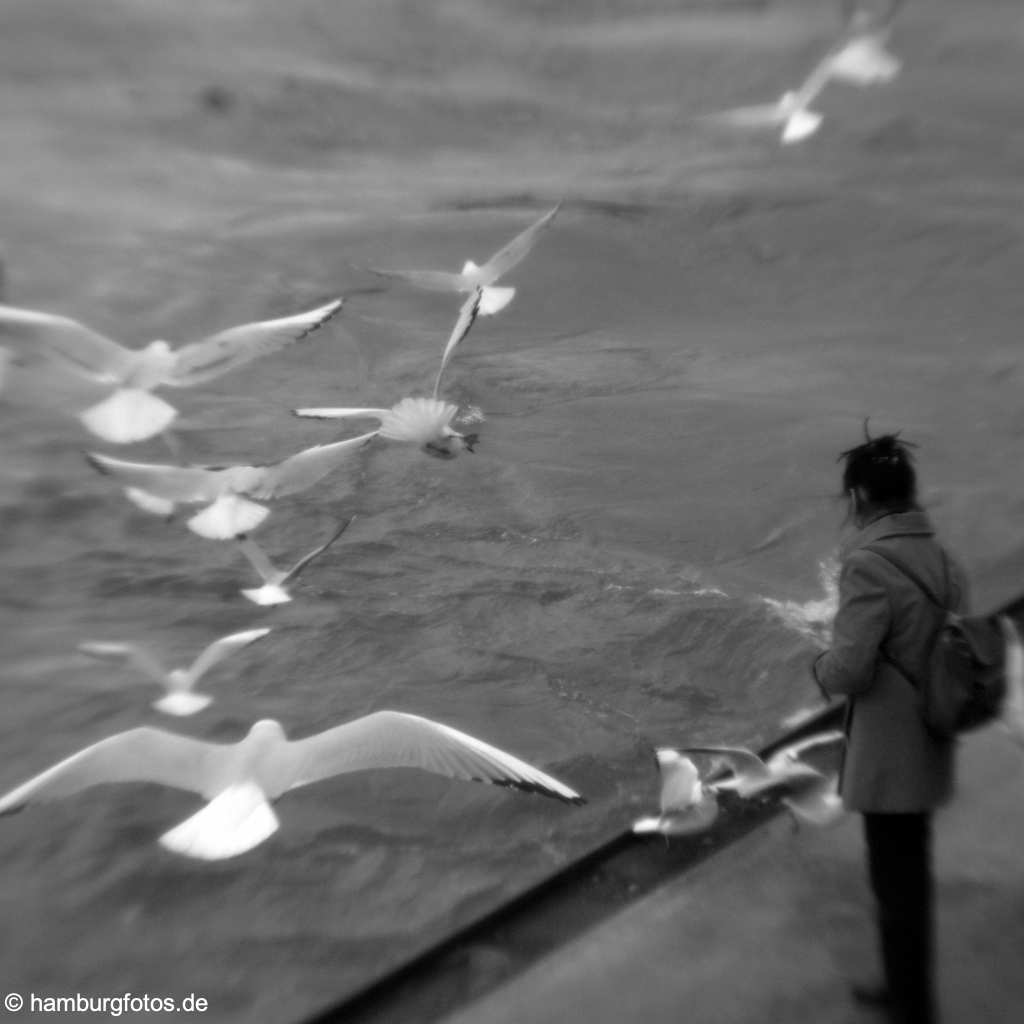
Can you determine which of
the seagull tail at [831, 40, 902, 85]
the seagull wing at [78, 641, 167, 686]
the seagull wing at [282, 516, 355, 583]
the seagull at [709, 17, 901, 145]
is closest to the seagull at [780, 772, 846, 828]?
the seagull wing at [282, 516, 355, 583]

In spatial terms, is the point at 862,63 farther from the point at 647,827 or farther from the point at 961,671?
the point at 961,671

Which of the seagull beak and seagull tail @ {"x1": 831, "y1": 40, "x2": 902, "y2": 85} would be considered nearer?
the seagull beak

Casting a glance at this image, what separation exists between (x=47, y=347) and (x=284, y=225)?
798 cm

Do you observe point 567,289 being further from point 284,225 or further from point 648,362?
point 284,225

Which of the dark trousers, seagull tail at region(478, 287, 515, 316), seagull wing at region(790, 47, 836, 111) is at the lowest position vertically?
the dark trousers

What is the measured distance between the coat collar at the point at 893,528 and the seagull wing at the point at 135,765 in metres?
1.70

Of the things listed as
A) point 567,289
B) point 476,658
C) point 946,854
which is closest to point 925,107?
point 567,289

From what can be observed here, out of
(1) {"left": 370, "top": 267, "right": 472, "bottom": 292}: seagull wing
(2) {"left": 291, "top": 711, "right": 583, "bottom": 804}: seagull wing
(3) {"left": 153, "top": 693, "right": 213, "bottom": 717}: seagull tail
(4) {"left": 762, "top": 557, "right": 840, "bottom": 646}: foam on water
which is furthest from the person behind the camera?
(1) {"left": 370, "top": 267, "right": 472, "bottom": 292}: seagull wing

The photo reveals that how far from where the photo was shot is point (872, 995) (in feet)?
9.57

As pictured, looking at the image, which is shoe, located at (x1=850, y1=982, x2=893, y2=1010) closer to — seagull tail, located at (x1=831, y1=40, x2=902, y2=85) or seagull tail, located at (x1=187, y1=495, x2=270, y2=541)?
seagull tail, located at (x1=187, y1=495, x2=270, y2=541)

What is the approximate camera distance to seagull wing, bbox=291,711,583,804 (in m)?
3.36

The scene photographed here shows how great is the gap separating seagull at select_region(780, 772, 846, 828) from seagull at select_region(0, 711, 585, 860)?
62cm

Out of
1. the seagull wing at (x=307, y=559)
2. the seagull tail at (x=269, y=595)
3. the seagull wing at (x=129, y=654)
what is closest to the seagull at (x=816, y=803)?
the seagull wing at (x=307, y=559)

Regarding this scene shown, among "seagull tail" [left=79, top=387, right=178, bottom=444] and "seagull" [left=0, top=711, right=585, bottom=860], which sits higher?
"seagull tail" [left=79, top=387, right=178, bottom=444]
